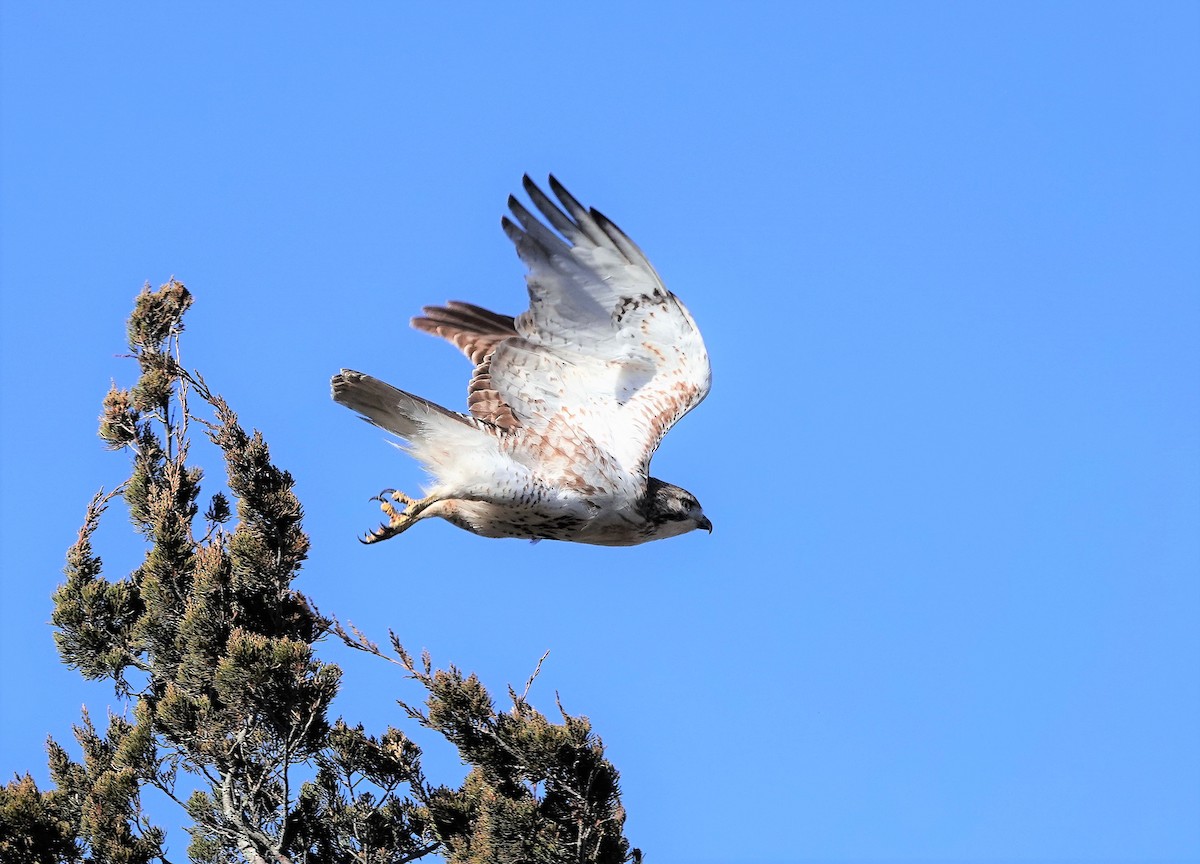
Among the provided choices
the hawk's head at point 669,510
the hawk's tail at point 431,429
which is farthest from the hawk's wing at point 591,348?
Result: the hawk's tail at point 431,429

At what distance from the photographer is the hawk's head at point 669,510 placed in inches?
337

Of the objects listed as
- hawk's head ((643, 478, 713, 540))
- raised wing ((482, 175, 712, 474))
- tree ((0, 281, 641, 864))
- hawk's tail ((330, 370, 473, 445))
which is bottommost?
tree ((0, 281, 641, 864))

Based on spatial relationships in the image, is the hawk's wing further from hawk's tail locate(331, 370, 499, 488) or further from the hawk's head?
hawk's tail locate(331, 370, 499, 488)

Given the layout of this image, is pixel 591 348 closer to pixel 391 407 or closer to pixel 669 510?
pixel 669 510

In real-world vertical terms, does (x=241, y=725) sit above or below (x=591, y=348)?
below

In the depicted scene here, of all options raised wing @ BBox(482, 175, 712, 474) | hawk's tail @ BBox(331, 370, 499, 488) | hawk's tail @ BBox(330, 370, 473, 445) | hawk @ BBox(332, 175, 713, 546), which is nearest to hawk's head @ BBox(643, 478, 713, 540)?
hawk @ BBox(332, 175, 713, 546)

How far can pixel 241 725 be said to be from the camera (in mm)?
6684

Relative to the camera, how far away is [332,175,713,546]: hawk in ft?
25.7

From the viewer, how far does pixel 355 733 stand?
6.89 meters

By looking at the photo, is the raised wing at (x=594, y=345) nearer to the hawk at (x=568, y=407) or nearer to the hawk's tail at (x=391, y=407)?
the hawk at (x=568, y=407)

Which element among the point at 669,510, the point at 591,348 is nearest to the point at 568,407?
the point at 591,348

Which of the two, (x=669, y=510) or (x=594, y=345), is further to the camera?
(x=669, y=510)

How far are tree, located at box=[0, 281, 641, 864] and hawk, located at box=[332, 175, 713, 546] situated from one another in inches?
39.8

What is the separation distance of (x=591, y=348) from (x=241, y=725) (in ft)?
9.59
